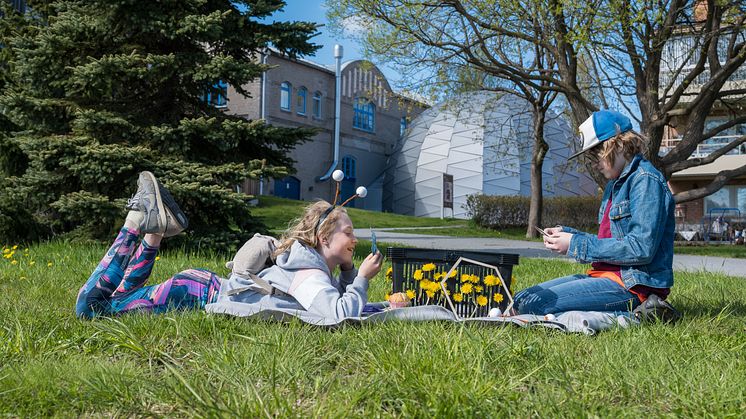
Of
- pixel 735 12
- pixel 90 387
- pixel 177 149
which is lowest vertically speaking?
pixel 90 387

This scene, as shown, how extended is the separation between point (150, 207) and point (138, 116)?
6.17m

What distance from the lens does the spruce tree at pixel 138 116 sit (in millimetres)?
8797

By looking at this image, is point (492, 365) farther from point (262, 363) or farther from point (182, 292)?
point (182, 292)

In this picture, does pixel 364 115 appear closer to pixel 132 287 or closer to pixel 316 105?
pixel 316 105

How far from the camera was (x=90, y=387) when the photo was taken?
2449 mm

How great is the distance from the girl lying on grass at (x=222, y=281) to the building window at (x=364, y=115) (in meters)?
36.6

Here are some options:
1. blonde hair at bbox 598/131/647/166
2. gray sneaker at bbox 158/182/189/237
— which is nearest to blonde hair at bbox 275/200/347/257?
gray sneaker at bbox 158/182/189/237

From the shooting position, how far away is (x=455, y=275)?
4227 millimetres

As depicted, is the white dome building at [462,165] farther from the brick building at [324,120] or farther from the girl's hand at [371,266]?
the girl's hand at [371,266]

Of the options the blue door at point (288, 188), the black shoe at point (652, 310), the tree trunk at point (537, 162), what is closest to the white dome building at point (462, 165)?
the blue door at point (288, 188)

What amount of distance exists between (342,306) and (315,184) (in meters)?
33.6

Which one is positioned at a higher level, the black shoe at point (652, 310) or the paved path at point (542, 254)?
the black shoe at point (652, 310)

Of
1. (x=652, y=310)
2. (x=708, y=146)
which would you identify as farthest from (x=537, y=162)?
(x=652, y=310)

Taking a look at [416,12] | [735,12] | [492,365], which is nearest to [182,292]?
[492,365]
